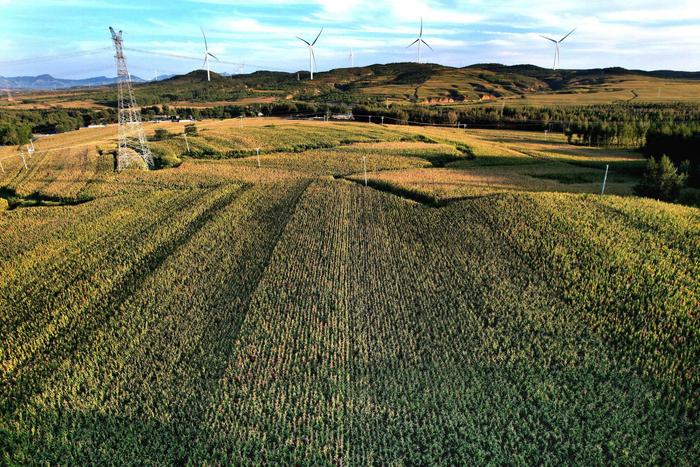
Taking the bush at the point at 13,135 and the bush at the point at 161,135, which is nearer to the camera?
the bush at the point at 13,135

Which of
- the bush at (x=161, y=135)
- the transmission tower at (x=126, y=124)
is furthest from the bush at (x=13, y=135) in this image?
the transmission tower at (x=126, y=124)

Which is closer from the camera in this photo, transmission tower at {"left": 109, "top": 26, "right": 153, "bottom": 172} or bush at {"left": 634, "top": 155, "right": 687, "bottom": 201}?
bush at {"left": 634, "top": 155, "right": 687, "bottom": 201}

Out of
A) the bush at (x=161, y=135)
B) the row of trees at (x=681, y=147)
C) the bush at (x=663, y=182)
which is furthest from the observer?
the bush at (x=161, y=135)

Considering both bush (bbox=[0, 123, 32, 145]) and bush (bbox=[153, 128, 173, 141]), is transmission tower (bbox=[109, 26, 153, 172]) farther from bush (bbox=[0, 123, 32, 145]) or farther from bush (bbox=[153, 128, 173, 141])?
bush (bbox=[0, 123, 32, 145])

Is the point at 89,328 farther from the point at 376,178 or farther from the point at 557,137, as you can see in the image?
the point at 557,137

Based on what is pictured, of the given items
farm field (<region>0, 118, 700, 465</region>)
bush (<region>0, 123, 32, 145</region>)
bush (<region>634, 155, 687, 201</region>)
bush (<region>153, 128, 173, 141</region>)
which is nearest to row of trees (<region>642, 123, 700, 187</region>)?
bush (<region>634, 155, 687, 201</region>)

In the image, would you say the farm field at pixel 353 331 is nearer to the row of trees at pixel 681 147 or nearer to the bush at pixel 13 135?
the row of trees at pixel 681 147

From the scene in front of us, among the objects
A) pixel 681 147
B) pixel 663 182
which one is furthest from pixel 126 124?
pixel 681 147

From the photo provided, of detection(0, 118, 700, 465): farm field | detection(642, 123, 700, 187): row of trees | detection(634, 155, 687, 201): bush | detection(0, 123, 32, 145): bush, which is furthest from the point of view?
detection(0, 123, 32, 145): bush

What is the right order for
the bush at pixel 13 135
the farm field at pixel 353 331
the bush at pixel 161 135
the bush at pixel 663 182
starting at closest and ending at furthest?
the farm field at pixel 353 331 → the bush at pixel 663 182 → the bush at pixel 13 135 → the bush at pixel 161 135
